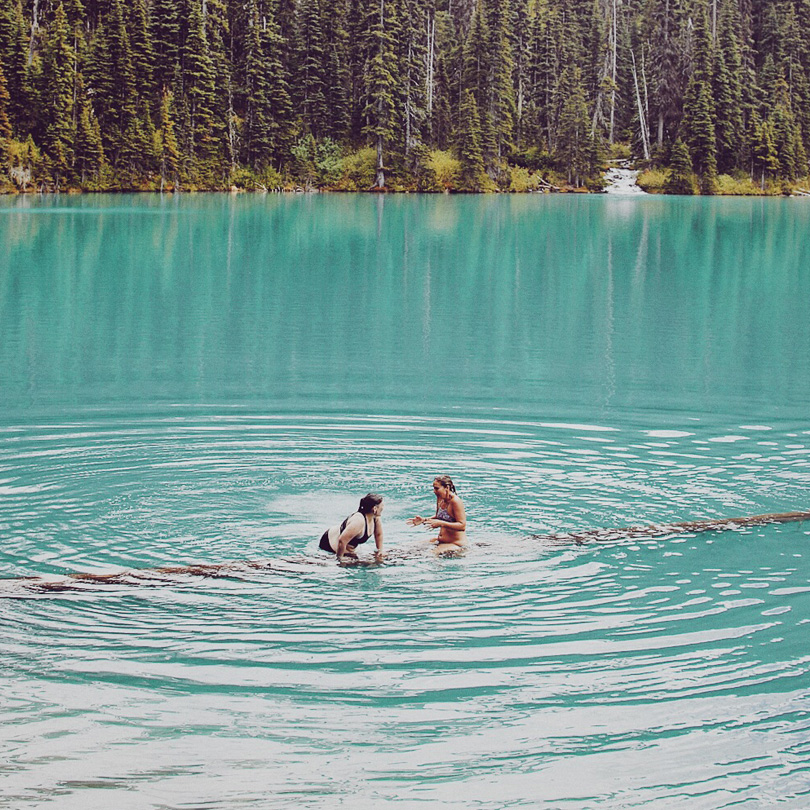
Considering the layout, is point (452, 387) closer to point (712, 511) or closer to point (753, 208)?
point (712, 511)

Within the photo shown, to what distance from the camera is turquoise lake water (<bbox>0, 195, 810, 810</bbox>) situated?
693cm

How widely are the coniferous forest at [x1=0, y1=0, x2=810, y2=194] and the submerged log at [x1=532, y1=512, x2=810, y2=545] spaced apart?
2763 inches

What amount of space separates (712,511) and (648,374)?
849 cm

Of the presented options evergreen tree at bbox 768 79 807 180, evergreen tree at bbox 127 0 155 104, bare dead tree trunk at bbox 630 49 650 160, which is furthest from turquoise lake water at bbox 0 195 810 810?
bare dead tree trunk at bbox 630 49 650 160

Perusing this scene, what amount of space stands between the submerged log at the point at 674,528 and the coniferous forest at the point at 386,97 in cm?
7017

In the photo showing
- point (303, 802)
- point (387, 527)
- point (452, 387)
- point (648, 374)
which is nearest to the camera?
point (303, 802)

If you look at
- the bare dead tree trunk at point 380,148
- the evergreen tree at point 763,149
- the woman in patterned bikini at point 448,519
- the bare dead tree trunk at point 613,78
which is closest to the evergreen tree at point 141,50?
the bare dead tree trunk at point 380,148

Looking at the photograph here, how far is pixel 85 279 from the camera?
3269cm

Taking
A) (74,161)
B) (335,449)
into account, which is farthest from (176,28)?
(335,449)

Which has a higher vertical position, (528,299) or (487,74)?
(487,74)

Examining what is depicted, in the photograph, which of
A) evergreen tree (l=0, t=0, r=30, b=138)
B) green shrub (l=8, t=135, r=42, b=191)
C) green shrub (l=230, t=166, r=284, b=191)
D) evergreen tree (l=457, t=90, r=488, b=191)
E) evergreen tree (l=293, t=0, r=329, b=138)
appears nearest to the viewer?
green shrub (l=8, t=135, r=42, b=191)

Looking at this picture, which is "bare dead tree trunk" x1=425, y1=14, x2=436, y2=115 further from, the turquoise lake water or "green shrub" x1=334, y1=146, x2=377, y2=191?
the turquoise lake water

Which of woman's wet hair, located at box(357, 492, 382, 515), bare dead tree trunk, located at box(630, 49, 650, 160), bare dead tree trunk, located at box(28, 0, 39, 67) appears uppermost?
bare dead tree trunk, located at box(28, 0, 39, 67)

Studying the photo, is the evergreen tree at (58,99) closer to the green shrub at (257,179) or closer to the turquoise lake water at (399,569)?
the green shrub at (257,179)
